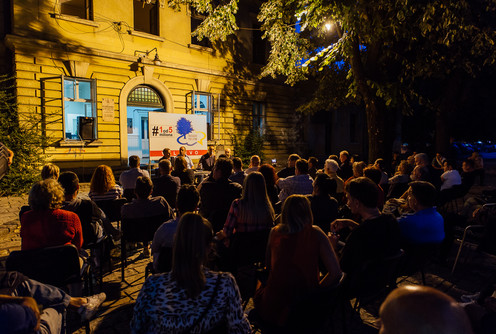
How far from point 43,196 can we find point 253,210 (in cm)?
198

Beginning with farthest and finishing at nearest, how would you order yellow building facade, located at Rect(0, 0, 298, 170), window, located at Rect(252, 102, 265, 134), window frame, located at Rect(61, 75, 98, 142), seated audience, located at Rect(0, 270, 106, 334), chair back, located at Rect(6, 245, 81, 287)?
window, located at Rect(252, 102, 265, 134) < window frame, located at Rect(61, 75, 98, 142) < yellow building facade, located at Rect(0, 0, 298, 170) < chair back, located at Rect(6, 245, 81, 287) < seated audience, located at Rect(0, 270, 106, 334)

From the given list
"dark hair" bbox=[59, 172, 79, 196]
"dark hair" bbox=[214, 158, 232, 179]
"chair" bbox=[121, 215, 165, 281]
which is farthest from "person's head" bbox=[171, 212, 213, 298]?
"dark hair" bbox=[214, 158, 232, 179]

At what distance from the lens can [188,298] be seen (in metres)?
1.75

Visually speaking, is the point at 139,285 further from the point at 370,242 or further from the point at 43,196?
the point at 370,242

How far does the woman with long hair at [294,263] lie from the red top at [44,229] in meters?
1.94

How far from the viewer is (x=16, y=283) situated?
2.13m

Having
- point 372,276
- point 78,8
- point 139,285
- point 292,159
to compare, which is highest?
point 78,8

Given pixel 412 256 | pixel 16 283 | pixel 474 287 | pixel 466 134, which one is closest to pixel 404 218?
pixel 412 256

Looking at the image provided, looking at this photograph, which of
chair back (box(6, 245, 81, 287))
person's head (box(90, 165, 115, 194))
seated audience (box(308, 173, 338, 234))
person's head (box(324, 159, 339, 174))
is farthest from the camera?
person's head (box(324, 159, 339, 174))

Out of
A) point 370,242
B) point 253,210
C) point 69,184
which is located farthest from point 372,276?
point 69,184

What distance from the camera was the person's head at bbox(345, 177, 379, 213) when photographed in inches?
118

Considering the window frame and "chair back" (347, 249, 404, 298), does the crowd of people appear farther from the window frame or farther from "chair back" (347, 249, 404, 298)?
the window frame

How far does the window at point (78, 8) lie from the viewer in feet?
37.3

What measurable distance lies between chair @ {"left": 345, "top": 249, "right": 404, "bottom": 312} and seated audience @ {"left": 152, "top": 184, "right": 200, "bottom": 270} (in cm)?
166
